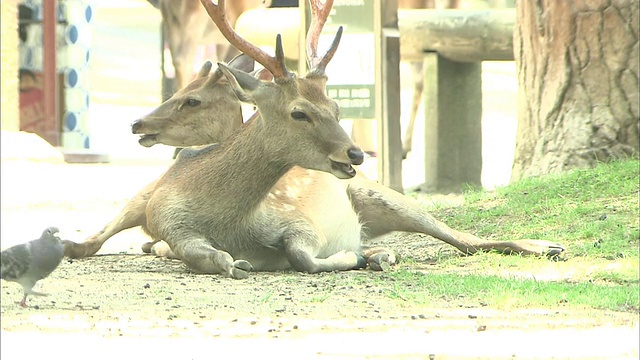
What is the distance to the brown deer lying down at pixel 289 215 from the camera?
201 inches

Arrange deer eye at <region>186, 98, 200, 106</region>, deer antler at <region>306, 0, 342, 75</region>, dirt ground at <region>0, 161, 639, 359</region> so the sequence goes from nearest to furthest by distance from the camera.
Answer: dirt ground at <region>0, 161, 639, 359</region> → deer antler at <region>306, 0, 342, 75</region> → deer eye at <region>186, 98, 200, 106</region>

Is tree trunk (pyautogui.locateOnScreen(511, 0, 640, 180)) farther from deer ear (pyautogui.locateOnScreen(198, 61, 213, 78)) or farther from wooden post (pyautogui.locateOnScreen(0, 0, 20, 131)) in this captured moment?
wooden post (pyautogui.locateOnScreen(0, 0, 20, 131))

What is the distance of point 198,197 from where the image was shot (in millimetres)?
5164

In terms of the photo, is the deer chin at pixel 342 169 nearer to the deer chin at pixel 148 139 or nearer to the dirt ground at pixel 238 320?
the dirt ground at pixel 238 320

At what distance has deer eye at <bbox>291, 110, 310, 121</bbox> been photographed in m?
4.97

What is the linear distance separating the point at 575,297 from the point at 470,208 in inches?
114

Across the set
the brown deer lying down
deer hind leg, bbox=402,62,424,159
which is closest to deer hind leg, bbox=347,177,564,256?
the brown deer lying down

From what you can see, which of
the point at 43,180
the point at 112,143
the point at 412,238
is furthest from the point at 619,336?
the point at 412,238

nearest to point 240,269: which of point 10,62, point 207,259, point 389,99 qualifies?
point 207,259

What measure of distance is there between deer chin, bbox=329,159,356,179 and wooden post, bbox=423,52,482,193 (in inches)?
173

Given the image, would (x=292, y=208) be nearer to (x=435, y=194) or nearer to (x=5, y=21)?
(x=5, y=21)

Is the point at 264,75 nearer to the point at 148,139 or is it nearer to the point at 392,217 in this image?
the point at 148,139

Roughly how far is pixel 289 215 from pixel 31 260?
2.71 metres

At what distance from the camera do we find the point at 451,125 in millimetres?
9289
